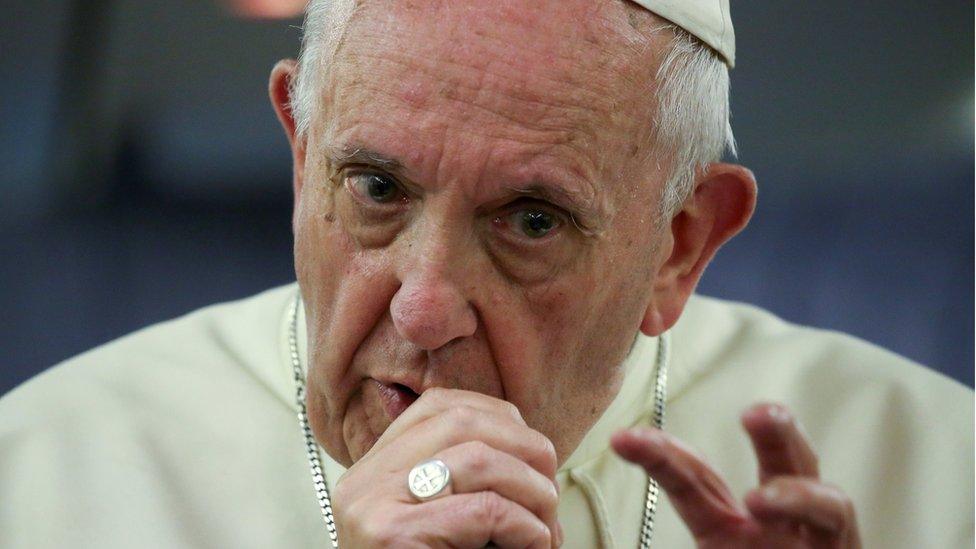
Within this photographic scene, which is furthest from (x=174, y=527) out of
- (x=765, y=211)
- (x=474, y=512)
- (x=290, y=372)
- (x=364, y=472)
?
(x=765, y=211)

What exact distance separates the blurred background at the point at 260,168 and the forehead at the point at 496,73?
1345 mm

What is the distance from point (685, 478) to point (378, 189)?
2.52ft

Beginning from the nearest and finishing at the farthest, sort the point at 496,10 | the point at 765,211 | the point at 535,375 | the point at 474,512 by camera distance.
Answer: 1. the point at 474,512
2. the point at 496,10
3. the point at 535,375
4. the point at 765,211

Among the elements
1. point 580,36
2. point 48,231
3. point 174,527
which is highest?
point 580,36

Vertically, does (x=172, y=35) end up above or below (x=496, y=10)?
below

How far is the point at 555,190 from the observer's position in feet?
6.85

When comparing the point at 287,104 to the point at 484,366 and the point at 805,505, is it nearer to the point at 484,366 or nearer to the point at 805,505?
the point at 484,366

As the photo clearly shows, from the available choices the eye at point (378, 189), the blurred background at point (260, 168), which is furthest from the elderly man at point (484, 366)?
the blurred background at point (260, 168)

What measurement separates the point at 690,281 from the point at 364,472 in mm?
917

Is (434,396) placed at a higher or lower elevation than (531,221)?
lower

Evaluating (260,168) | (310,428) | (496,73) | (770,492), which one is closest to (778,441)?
Answer: (770,492)

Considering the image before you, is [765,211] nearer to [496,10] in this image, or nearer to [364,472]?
[496,10]

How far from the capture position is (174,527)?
2424 mm

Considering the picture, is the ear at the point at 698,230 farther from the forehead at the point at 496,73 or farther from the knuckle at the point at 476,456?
the knuckle at the point at 476,456
